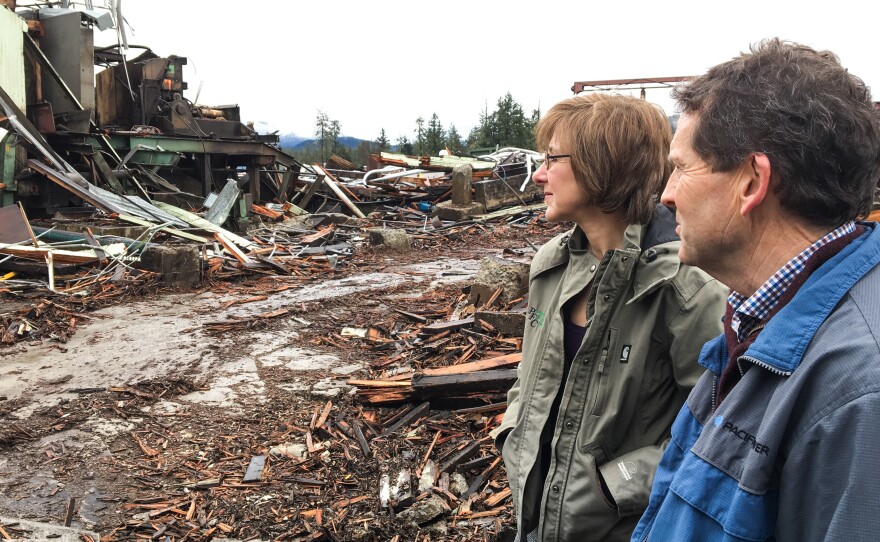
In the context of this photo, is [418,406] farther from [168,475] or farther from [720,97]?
[720,97]

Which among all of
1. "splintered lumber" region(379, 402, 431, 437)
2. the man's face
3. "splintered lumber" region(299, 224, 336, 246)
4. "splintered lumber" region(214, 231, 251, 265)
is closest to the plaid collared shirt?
the man's face

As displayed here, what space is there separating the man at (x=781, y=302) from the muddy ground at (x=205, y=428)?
2.62 meters

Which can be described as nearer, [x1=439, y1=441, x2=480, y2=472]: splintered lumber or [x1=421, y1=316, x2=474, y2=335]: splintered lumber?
[x1=439, y1=441, x2=480, y2=472]: splintered lumber

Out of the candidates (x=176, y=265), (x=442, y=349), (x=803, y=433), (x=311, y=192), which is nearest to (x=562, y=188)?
(x=803, y=433)

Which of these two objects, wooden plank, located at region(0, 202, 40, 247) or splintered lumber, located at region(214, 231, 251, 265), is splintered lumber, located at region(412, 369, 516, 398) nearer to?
splintered lumber, located at region(214, 231, 251, 265)

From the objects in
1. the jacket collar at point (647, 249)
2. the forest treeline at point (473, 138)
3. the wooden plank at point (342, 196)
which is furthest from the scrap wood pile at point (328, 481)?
the forest treeline at point (473, 138)

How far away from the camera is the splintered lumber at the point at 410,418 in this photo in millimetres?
5203

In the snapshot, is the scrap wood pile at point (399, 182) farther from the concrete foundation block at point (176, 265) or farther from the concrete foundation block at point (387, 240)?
the concrete foundation block at point (176, 265)

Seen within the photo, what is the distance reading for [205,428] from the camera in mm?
5570

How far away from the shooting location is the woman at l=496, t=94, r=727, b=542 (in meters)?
2.18

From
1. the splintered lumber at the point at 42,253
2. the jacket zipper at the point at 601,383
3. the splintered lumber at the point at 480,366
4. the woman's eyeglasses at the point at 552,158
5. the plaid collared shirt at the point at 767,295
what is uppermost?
the woman's eyeglasses at the point at 552,158

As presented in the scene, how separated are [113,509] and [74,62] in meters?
15.4

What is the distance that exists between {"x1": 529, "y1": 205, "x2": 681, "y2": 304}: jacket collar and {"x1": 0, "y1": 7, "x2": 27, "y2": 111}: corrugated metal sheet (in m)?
15.4

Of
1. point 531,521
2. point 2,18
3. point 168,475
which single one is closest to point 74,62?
point 2,18
